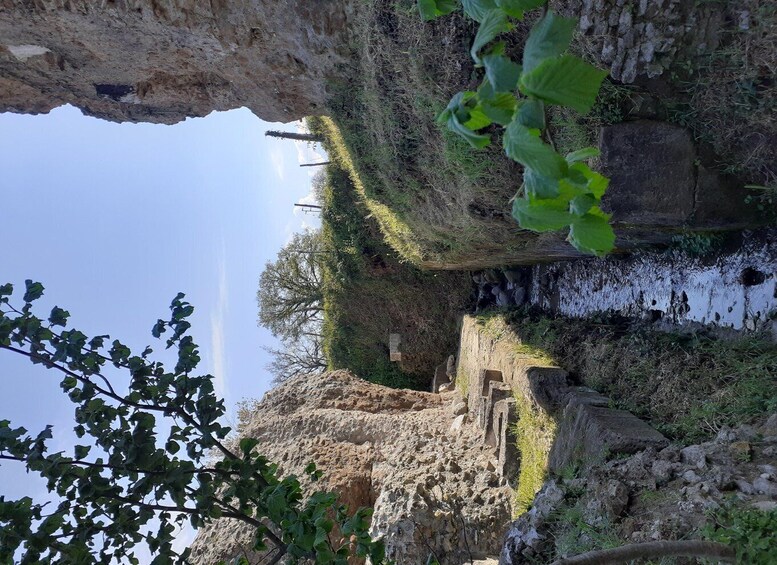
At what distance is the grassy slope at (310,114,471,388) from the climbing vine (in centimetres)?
903

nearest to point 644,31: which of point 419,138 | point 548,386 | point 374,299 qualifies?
point 419,138

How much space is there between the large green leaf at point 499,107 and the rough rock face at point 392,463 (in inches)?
Answer: 122

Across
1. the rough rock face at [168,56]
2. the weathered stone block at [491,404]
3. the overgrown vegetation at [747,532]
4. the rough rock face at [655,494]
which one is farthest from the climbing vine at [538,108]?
the weathered stone block at [491,404]

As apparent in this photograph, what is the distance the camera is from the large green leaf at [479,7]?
1.35 m

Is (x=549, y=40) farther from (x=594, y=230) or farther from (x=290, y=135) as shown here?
(x=290, y=135)

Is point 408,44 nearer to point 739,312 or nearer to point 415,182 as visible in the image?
point 415,182

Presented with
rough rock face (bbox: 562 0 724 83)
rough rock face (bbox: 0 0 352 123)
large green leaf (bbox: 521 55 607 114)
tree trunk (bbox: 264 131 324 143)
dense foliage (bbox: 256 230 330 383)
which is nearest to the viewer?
large green leaf (bbox: 521 55 607 114)

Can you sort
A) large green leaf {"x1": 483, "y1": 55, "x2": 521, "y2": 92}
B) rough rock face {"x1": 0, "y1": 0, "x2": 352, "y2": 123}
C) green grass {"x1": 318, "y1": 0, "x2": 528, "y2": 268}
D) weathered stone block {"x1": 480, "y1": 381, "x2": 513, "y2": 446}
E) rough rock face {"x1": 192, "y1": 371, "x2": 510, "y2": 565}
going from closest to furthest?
large green leaf {"x1": 483, "y1": 55, "x2": 521, "y2": 92} < green grass {"x1": 318, "y1": 0, "x2": 528, "y2": 268} < rough rock face {"x1": 192, "y1": 371, "x2": 510, "y2": 565} < rough rock face {"x1": 0, "y1": 0, "x2": 352, "y2": 123} < weathered stone block {"x1": 480, "y1": 381, "x2": 513, "y2": 446}

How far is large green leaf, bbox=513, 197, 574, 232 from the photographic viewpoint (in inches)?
52.8

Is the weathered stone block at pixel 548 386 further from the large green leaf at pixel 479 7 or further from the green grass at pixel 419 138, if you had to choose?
the large green leaf at pixel 479 7

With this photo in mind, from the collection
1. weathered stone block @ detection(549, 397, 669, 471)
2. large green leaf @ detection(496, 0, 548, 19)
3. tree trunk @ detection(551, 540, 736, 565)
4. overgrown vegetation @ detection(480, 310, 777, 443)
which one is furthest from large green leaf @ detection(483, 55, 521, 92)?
weathered stone block @ detection(549, 397, 669, 471)

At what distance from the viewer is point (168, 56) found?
6.35 m

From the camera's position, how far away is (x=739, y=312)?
4.40 meters

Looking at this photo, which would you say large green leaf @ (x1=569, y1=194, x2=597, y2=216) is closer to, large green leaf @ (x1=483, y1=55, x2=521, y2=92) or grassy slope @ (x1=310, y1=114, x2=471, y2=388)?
large green leaf @ (x1=483, y1=55, x2=521, y2=92)
